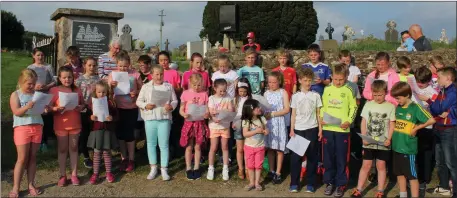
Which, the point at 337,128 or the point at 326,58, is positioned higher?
the point at 326,58

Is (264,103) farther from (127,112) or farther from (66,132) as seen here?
(66,132)

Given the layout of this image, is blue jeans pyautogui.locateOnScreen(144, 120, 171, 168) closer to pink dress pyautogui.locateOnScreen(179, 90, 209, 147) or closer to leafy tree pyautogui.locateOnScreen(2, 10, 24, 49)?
pink dress pyautogui.locateOnScreen(179, 90, 209, 147)

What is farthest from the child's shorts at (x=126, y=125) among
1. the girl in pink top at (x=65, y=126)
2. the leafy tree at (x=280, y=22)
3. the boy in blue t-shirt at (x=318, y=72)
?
the leafy tree at (x=280, y=22)

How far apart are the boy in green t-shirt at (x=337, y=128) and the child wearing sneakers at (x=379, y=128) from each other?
20 cm

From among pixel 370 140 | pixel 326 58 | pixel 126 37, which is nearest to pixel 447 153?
pixel 370 140

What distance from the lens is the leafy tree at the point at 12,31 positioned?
36625 millimetres

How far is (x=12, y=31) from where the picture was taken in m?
38.2

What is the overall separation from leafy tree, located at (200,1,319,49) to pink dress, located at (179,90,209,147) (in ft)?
56.7

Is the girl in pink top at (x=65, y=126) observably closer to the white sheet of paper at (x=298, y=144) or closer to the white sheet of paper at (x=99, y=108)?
the white sheet of paper at (x=99, y=108)

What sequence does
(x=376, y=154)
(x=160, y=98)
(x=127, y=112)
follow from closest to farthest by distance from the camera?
1. (x=376, y=154)
2. (x=160, y=98)
3. (x=127, y=112)

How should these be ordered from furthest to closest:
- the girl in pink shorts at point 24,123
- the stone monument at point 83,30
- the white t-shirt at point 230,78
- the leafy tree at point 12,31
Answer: the leafy tree at point 12,31
the stone monument at point 83,30
the white t-shirt at point 230,78
the girl in pink shorts at point 24,123

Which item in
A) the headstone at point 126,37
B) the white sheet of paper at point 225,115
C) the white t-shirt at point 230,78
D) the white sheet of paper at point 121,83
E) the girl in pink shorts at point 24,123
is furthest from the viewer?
the headstone at point 126,37

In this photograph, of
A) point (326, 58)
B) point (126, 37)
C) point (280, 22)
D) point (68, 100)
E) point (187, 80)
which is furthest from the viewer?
point (280, 22)

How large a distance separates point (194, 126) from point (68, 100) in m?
1.73
